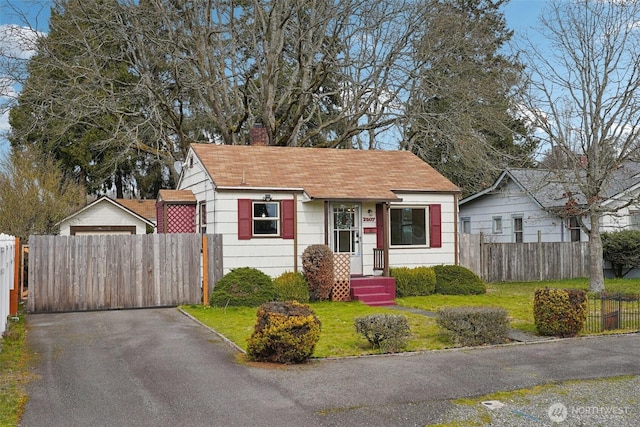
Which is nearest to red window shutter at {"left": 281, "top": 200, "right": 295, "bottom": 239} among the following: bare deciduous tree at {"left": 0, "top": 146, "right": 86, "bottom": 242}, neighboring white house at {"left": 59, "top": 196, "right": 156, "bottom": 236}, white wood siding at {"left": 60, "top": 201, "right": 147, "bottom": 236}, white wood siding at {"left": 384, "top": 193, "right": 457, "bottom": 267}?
white wood siding at {"left": 384, "top": 193, "right": 457, "bottom": 267}

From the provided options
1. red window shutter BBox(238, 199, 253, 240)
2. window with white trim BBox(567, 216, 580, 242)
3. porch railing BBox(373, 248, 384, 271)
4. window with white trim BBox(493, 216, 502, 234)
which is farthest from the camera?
window with white trim BBox(493, 216, 502, 234)

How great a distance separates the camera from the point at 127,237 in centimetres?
1588

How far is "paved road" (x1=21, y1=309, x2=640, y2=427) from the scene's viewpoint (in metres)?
6.58

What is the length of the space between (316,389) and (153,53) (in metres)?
23.0

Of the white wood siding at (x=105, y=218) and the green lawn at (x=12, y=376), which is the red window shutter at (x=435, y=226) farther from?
the white wood siding at (x=105, y=218)

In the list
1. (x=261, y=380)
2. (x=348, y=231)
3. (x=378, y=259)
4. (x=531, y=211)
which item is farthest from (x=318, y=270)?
(x=531, y=211)

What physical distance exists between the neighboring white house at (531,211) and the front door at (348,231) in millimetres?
7064

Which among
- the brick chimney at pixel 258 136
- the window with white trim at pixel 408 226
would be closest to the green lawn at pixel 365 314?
the window with white trim at pixel 408 226

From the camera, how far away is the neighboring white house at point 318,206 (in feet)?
55.9

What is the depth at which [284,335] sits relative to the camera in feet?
29.1

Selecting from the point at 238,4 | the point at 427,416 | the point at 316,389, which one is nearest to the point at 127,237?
the point at 316,389

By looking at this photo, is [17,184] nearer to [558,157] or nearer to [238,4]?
[238,4]

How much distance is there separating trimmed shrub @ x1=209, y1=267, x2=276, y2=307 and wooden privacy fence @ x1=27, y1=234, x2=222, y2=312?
2.58ft

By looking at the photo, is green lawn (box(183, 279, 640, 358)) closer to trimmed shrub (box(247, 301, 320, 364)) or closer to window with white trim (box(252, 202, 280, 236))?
trimmed shrub (box(247, 301, 320, 364))
